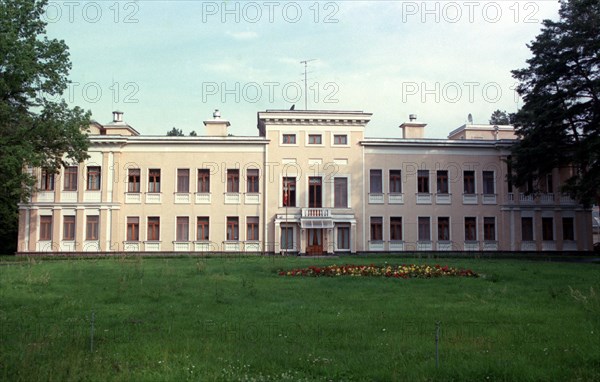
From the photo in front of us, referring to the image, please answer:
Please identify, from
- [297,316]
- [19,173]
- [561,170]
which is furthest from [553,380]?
[561,170]

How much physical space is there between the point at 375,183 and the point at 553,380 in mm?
38513

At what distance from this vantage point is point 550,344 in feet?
29.8

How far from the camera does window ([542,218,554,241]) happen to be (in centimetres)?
4616

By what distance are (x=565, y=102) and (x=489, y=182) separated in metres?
11.2

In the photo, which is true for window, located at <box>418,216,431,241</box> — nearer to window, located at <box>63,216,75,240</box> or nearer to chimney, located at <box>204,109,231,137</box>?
chimney, located at <box>204,109,231,137</box>

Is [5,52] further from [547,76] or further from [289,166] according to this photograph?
[547,76]

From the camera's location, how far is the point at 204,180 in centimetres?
4506

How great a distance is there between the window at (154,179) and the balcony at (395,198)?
1909 centimetres

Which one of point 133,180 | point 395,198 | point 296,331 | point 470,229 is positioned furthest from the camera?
point 470,229

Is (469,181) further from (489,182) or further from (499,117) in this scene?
(499,117)

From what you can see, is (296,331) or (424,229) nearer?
(296,331)

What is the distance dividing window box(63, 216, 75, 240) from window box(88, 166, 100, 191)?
2.93 m

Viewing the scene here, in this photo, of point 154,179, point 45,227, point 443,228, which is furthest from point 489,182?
point 45,227

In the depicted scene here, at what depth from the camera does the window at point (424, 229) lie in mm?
45344
